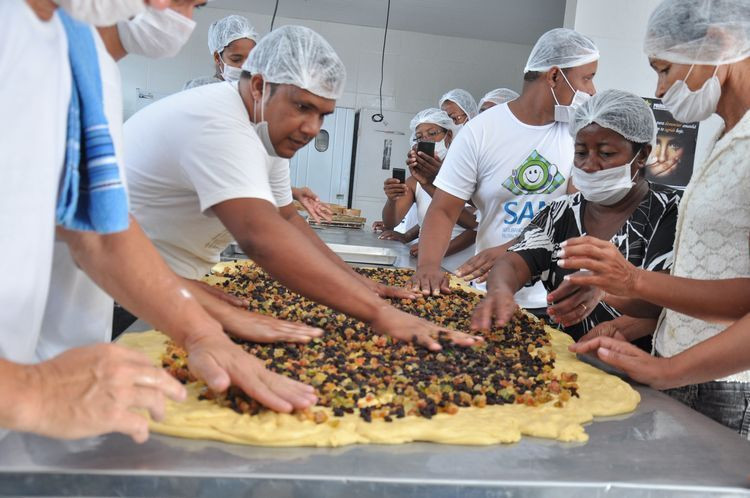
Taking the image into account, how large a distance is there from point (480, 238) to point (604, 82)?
211cm

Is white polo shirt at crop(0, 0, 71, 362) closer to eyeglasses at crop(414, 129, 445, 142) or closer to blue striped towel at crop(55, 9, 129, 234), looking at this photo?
blue striped towel at crop(55, 9, 129, 234)

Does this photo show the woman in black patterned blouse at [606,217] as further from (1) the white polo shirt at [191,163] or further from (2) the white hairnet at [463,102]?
(2) the white hairnet at [463,102]

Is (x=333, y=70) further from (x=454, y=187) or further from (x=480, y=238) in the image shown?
(x=480, y=238)

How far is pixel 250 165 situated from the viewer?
1.65 meters

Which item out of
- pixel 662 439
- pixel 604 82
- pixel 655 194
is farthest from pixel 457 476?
pixel 604 82

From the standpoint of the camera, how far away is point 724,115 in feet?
5.81

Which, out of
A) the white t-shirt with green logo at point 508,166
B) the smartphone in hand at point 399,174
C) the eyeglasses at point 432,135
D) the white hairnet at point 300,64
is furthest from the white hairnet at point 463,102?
the white hairnet at point 300,64

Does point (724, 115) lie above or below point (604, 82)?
below

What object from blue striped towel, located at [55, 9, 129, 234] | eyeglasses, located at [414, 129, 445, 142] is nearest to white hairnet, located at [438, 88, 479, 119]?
Result: eyeglasses, located at [414, 129, 445, 142]

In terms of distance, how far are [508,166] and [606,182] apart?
772mm

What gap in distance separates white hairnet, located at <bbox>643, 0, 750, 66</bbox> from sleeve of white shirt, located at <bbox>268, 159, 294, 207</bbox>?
131 cm

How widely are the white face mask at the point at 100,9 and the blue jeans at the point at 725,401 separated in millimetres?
1618

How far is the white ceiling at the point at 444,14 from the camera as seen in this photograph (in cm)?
632

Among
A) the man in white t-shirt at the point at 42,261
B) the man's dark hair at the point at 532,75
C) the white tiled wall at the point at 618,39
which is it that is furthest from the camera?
the white tiled wall at the point at 618,39
